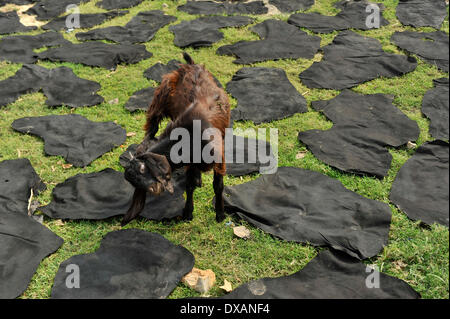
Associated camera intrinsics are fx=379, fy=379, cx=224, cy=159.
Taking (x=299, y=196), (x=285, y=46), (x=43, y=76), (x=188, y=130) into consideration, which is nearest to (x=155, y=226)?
(x=188, y=130)

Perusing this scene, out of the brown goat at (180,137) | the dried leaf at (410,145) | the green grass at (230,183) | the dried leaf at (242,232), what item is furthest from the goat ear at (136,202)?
the dried leaf at (410,145)

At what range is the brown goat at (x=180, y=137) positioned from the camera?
3568 mm

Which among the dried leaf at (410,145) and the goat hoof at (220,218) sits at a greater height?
the dried leaf at (410,145)

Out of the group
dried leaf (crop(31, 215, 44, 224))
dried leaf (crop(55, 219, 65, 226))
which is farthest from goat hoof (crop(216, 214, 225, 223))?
dried leaf (crop(31, 215, 44, 224))

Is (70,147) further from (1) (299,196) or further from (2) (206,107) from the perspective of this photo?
(1) (299,196)

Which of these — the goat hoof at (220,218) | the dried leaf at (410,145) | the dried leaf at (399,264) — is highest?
the dried leaf at (410,145)

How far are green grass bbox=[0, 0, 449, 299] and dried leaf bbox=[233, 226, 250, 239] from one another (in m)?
0.07

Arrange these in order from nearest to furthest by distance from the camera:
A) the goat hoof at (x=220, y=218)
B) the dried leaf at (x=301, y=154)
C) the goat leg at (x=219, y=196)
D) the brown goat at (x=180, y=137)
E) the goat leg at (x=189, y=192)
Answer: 1. the brown goat at (x=180, y=137)
2. the goat leg at (x=189, y=192)
3. the goat leg at (x=219, y=196)
4. the goat hoof at (x=220, y=218)
5. the dried leaf at (x=301, y=154)

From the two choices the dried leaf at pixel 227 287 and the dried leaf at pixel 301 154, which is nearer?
the dried leaf at pixel 227 287

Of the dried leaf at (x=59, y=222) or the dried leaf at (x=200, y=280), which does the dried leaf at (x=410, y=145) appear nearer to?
the dried leaf at (x=200, y=280)

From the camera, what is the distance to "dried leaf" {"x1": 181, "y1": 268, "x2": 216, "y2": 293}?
3.90 m

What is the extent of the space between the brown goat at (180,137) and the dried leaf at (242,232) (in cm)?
35

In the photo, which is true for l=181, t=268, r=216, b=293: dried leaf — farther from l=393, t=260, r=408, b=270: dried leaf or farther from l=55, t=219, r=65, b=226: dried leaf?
l=393, t=260, r=408, b=270: dried leaf

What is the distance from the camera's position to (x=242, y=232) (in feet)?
15.0
